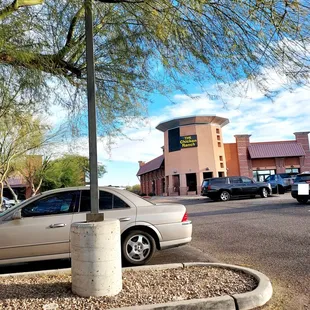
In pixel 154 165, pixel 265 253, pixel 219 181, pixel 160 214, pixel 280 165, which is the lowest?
pixel 265 253

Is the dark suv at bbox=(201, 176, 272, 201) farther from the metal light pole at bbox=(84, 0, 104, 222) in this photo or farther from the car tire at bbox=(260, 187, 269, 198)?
the metal light pole at bbox=(84, 0, 104, 222)

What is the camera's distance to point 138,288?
14.6 feet

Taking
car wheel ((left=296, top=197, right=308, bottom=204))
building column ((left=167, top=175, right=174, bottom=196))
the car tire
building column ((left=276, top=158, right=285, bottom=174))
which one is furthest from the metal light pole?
building column ((left=276, top=158, right=285, bottom=174))

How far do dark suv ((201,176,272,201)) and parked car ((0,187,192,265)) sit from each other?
700 inches

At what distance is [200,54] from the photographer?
190 inches

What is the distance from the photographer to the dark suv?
24094mm

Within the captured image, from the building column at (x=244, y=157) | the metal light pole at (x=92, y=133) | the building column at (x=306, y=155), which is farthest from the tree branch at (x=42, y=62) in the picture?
the building column at (x=306, y=155)

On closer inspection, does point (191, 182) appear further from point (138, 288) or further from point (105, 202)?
point (138, 288)

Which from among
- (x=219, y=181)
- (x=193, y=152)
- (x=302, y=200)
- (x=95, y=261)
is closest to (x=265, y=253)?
(x=95, y=261)

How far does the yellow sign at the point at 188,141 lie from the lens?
44125mm

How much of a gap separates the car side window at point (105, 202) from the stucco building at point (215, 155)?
37463 millimetres

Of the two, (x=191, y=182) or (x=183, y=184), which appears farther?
(x=191, y=182)

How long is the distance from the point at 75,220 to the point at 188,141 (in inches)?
1518

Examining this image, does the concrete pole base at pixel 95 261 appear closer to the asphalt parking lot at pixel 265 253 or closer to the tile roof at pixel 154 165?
the asphalt parking lot at pixel 265 253
